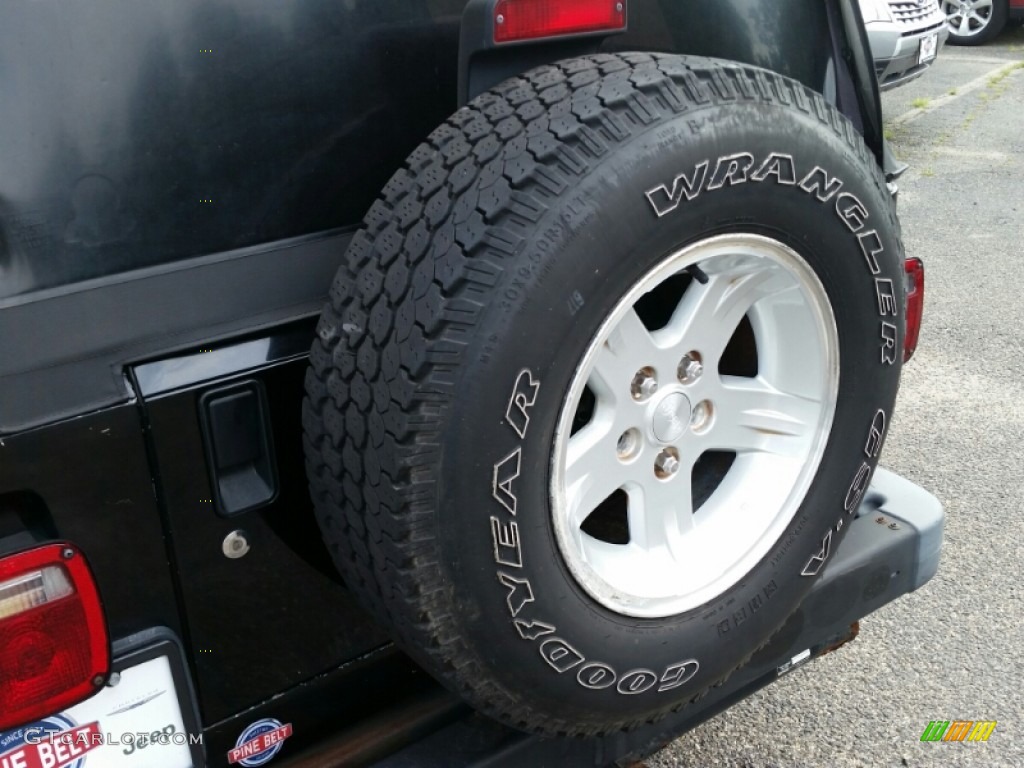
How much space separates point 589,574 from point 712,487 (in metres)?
0.48

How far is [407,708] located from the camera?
5.95 feet

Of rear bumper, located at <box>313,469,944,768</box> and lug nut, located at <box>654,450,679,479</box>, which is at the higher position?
lug nut, located at <box>654,450,679,479</box>

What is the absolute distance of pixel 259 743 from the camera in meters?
1.68

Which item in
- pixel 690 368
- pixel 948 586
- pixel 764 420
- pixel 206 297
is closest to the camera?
pixel 206 297

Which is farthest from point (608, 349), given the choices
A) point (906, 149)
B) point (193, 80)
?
point (906, 149)

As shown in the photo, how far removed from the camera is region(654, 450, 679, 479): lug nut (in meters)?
1.78

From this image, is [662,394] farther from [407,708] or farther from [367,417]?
[407,708]

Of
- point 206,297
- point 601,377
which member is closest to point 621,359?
point 601,377

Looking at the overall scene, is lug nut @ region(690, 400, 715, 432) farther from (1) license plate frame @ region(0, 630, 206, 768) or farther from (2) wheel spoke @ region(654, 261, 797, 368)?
(1) license plate frame @ region(0, 630, 206, 768)

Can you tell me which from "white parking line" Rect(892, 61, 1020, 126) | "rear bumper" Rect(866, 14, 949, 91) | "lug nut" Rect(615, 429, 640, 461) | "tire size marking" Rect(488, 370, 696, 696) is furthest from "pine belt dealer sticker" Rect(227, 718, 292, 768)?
"white parking line" Rect(892, 61, 1020, 126)

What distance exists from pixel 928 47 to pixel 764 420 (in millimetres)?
7137

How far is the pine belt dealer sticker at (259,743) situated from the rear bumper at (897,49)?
684 centimetres

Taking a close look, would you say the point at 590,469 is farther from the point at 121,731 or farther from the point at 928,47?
the point at 928,47

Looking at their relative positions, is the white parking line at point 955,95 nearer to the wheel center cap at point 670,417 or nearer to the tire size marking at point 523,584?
the wheel center cap at point 670,417
